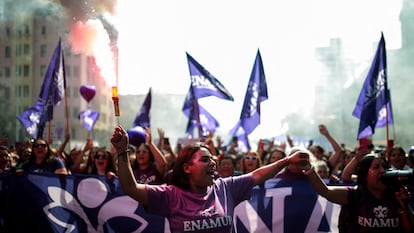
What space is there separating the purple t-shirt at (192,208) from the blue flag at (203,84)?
18.2 feet

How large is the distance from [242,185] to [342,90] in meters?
55.1

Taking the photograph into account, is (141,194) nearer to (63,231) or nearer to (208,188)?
(208,188)

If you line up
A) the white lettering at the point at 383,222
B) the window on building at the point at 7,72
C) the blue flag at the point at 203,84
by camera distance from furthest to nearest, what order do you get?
the window on building at the point at 7,72 < the blue flag at the point at 203,84 < the white lettering at the point at 383,222

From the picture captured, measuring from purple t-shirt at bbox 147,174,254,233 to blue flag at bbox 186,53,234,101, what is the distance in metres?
5.55

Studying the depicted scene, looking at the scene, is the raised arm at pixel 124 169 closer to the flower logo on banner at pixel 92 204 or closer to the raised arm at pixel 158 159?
the flower logo on banner at pixel 92 204

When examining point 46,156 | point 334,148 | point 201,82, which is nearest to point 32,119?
point 201,82

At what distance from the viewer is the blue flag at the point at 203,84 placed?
29.3ft

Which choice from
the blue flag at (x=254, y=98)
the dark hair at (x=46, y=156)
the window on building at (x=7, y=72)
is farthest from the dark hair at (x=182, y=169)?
the window on building at (x=7, y=72)

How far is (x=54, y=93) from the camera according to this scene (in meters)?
8.56

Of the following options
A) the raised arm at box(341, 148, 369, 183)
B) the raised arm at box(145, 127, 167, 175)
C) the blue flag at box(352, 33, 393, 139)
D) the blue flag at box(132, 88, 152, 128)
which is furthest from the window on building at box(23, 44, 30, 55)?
the raised arm at box(341, 148, 369, 183)

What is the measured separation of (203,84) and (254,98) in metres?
0.84

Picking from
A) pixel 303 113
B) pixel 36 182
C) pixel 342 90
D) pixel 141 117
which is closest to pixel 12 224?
pixel 36 182

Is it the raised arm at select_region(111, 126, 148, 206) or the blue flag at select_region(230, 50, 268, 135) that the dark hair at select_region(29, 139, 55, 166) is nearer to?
the raised arm at select_region(111, 126, 148, 206)

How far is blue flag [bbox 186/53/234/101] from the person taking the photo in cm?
895
